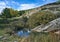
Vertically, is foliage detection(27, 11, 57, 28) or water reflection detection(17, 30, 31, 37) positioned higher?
foliage detection(27, 11, 57, 28)

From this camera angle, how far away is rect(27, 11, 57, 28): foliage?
22.1ft

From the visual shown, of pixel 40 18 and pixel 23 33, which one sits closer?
pixel 23 33

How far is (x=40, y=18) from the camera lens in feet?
22.3

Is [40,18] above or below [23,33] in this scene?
above

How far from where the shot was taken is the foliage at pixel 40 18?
22.1 feet

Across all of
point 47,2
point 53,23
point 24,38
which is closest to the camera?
point 24,38

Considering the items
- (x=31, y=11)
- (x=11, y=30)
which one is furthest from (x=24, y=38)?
(x=31, y=11)

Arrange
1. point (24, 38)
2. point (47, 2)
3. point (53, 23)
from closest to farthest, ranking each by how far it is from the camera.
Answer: point (24, 38), point (53, 23), point (47, 2)

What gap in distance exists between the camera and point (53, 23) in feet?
21.5

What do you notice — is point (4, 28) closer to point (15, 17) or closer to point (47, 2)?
point (15, 17)

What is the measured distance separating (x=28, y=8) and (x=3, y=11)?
887mm

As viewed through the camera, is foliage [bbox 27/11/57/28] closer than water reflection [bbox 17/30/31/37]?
No

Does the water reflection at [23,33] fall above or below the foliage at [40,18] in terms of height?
below

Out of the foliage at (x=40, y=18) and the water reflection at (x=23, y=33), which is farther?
the foliage at (x=40, y=18)
